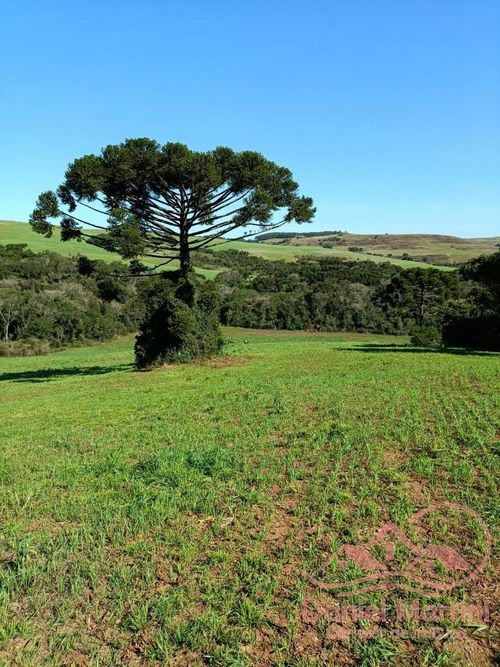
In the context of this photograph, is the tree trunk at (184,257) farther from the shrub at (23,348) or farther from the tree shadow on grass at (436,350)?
the shrub at (23,348)

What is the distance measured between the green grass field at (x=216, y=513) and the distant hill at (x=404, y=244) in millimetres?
90101

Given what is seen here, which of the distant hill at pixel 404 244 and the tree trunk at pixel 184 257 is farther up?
the distant hill at pixel 404 244

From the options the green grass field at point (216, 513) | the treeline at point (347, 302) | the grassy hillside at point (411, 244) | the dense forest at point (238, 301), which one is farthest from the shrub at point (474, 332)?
the grassy hillside at point (411, 244)

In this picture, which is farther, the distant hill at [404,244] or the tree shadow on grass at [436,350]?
the distant hill at [404,244]

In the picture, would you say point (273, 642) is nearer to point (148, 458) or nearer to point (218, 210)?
point (148, 458)

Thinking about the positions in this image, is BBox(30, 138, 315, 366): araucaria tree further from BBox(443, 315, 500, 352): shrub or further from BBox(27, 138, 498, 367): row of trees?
BBox(443, 315, 500, 352): shrub

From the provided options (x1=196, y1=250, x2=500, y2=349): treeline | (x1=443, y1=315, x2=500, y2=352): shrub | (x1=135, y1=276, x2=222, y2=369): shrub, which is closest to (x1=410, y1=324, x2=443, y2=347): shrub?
(x1=443, y1=315, x2=500, y2=352): shrub

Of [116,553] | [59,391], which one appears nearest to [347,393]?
[116,553]

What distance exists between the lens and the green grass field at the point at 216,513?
3.07 metres

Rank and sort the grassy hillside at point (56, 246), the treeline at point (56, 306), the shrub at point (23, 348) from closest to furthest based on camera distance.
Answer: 1. the shrub at point (23, 348)
2. the treeline at point (56, 306)
3. the grassy hillside at point (56, 246)

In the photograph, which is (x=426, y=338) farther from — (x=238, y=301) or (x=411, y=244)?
(x=411, y=244)

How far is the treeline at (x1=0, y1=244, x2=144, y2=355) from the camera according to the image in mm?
50375

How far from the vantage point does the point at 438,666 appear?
2.84 metres

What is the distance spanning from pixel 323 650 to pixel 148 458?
3.85m
